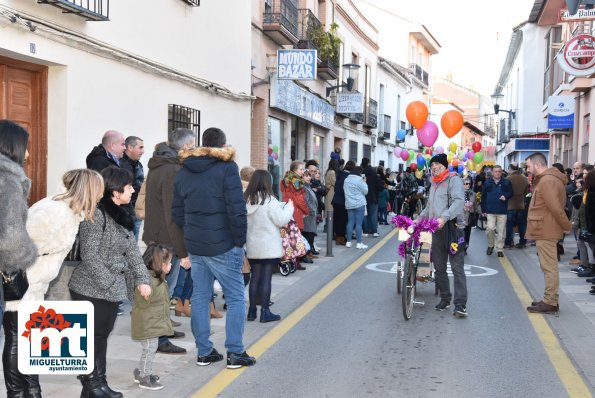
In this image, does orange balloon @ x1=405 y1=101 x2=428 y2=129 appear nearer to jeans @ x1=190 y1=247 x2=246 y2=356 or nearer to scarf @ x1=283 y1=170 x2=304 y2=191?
scarf @ x1=283 y1=170 x2=304 y2=191

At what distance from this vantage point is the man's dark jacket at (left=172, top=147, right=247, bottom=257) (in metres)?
5.65

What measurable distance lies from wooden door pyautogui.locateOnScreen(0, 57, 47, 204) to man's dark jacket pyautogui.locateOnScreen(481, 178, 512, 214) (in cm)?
873

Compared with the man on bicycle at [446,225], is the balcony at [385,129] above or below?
above

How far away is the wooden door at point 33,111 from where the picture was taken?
837 centimetres

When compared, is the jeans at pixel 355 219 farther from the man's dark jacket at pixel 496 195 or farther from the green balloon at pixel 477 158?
the green balloon at pixel 477 158

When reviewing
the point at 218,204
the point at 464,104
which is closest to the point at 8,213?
the point at 218,204

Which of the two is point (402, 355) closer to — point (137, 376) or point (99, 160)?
point (137, 376)

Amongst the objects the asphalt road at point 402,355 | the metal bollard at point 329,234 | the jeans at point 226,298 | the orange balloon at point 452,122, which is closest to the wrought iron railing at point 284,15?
the orange balloon at point 452,122


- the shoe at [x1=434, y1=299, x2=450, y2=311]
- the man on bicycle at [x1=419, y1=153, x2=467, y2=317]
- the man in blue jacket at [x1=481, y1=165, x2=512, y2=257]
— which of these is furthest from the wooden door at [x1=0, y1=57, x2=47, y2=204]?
the man in blue jacket at [x1=481, y1=165, x2=512, y2=257]

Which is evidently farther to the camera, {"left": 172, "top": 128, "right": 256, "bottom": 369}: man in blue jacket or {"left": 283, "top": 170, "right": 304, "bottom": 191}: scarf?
{"left": 283, "top": 170, "right": 304, "bottom": 191}: scarf

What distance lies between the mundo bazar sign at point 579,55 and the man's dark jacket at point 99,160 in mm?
12596

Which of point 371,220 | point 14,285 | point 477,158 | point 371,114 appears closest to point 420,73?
point 371,114

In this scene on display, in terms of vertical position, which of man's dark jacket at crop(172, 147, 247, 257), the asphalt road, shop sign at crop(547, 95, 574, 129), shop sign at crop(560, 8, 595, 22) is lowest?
the asphalt road

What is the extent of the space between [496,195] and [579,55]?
4987mm
